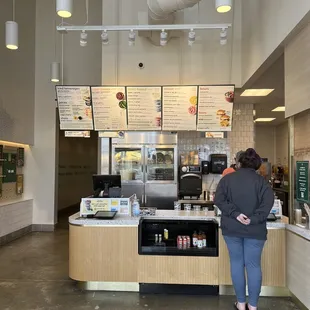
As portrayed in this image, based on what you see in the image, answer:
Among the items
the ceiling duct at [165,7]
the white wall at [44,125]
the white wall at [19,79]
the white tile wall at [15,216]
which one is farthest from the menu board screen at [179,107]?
the white tile wall at [15,216]

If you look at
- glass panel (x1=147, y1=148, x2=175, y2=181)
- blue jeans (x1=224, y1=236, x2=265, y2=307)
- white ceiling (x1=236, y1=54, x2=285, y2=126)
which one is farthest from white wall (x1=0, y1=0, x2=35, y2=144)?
blue jeans (x1=224, y1=236, x2=265, y2=307)

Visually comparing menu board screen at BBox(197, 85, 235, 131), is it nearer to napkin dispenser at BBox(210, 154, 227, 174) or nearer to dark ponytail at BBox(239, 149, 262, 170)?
napkin dispenser at BBox(210, 154, 227, 174)

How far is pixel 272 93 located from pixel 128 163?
3.12 m

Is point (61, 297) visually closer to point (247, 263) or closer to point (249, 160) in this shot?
point (247, 263)

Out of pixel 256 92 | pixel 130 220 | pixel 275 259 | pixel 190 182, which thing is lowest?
pixel 275 259

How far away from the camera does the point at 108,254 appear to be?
3730 millimetres

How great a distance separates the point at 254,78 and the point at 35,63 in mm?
5100

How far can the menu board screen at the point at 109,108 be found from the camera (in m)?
5.22

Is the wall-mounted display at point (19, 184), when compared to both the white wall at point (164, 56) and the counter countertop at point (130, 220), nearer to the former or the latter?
the white wall at point (164, 56)

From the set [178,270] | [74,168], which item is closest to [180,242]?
[178,270]

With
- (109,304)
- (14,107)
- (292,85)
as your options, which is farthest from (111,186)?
(14,107)

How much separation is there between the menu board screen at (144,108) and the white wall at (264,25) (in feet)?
5.02

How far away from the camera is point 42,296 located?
143 inches

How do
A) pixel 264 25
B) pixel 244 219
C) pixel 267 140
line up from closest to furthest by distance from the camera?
pixel 244 219
pixel 264 25
pixel 267 140
